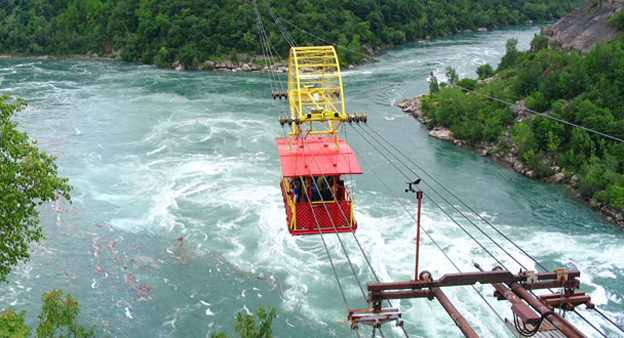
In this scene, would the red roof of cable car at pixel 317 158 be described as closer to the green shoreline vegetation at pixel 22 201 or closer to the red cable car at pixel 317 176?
the red cable car at pixel 317 176

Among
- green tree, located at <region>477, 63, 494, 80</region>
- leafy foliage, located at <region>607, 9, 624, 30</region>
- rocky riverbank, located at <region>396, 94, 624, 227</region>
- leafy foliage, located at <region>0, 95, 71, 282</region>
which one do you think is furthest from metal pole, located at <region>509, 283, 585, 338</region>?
green tree, located at <region>477, 63, 494, 80</region>

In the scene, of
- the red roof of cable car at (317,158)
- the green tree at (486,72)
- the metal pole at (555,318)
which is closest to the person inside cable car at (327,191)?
the red roof of cable car at (317,158)

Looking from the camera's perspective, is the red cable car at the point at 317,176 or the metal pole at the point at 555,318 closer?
the metal pole at the point at 555,318

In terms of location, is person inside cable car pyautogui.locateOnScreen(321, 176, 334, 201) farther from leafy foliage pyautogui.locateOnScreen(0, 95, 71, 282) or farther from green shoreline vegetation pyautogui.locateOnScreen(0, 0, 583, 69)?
green shoreline vegetation pyautogui.locateOnScreen(0, 0, 583, 69)

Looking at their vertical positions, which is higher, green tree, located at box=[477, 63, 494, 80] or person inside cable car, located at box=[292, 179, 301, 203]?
person inside cable car, located at box=[292, 179, 301, 203]

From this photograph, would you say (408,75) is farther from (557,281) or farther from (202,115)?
(557,281)

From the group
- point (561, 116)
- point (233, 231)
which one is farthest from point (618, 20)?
point (233, 231)

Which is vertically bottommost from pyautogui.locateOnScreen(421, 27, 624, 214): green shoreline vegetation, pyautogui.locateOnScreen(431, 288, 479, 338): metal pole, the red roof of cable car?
pyautogui.locateOnScreen(421, 27, 624, 214): green shoreline vegetation

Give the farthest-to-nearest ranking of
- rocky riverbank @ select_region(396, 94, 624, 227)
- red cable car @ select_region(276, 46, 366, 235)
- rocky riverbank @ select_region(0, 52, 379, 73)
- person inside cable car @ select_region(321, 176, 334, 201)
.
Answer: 1. rocky riverbank @ select_region(0, 52, 379, 73)
2. rocky riverbank @ select_region(396, 94, 624, 227)
3. person inside cable car @ select_region(321, 176, 334, 201)
4. red cable car @ select_region(276, 46, 366, 235)

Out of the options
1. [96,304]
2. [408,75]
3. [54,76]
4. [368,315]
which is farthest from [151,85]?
[368,315]
